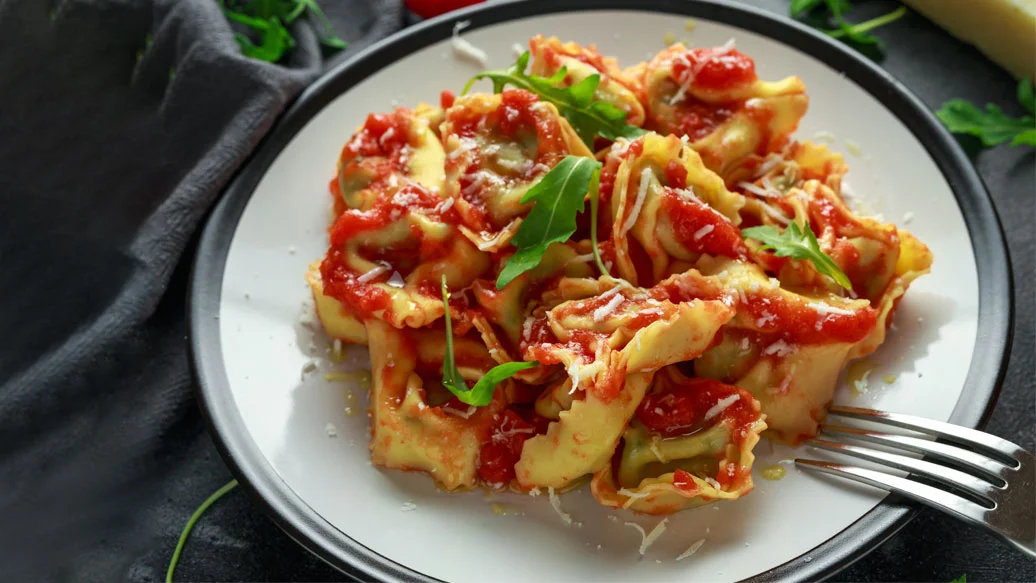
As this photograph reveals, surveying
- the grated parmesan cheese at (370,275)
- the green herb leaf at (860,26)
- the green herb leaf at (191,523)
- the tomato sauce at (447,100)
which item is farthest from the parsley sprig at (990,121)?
the green herb leaf at (191,523)

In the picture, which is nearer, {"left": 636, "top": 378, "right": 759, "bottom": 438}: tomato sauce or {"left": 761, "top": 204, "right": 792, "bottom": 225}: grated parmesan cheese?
{"left": 636, "top": 378, "right": 759, "bottom": 438}: tomato sauce

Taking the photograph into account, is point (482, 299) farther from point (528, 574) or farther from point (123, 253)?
point (123, 253)

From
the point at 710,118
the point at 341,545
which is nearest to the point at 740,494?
the point at 341,545

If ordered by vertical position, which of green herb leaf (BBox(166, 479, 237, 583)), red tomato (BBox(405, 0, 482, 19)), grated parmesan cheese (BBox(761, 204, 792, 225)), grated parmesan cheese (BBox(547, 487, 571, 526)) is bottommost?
green herb leaf (BBox(166, 479, 237, 583))

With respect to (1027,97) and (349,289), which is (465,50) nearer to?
(349,289)

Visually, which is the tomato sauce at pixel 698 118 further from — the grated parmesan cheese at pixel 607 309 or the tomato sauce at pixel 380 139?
Result: the tomato sauce at pixel 380 139

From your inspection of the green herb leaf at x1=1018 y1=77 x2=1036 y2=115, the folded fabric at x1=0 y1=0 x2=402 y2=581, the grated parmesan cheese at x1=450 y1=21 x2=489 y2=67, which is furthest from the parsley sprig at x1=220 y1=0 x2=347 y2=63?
the green herb leaf at x1=1018 y1=77 x2=1036 y2=115

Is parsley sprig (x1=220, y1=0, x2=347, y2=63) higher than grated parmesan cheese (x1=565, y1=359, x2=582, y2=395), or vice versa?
grated parmesan cheese (x1=565, y1=359, x2=582, y2=395)

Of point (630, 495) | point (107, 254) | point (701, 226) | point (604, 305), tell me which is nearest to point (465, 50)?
point (701, 226)

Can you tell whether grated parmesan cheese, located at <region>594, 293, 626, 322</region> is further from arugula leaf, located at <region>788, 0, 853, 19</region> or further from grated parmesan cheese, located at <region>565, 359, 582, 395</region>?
arugula leaf, located at <region>788, 0, 853, 19</region>
